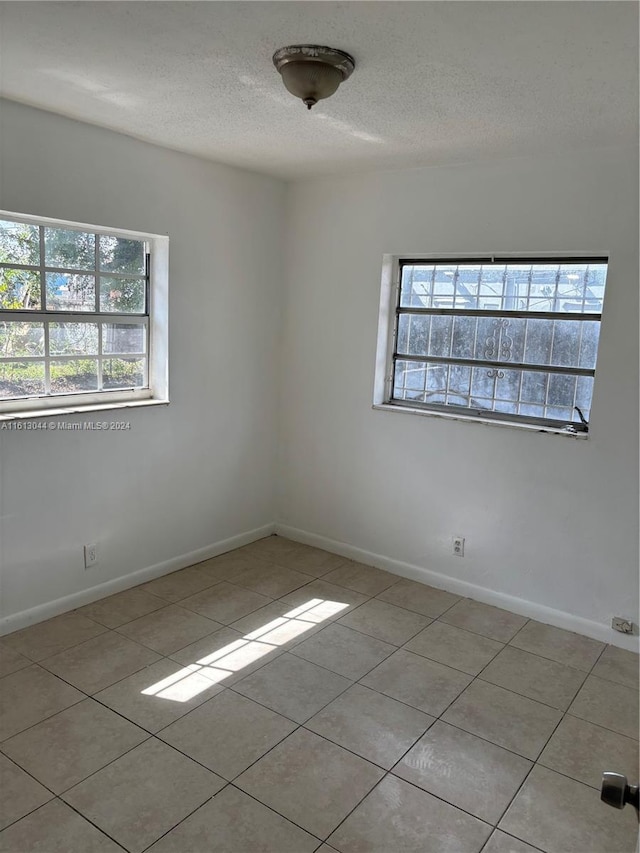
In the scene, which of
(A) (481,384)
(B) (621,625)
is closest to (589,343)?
(A) (481,384)

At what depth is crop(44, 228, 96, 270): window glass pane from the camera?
3.13 meters

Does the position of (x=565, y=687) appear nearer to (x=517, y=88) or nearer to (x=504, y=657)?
(x=504, y=657)

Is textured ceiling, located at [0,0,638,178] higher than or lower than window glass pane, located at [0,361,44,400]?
higher

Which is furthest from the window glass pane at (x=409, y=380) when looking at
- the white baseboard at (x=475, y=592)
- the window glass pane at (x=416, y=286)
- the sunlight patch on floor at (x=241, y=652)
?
the sunlight patch on floor at (x=241, y=652)

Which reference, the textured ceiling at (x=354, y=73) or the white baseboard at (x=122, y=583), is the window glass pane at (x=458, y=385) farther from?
the white baseboard at (x=122, y=583)

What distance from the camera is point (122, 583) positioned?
3.62 metres

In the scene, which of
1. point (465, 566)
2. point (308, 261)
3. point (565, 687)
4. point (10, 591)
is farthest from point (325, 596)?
point (308, 261)

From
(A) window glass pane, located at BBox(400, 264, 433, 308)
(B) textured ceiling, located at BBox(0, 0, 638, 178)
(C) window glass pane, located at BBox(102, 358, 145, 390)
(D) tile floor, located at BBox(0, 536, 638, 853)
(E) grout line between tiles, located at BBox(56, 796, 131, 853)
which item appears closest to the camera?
(B) textured ceiling, located at BBox(0, 0, 638, 178)

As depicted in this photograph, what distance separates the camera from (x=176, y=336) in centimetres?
372

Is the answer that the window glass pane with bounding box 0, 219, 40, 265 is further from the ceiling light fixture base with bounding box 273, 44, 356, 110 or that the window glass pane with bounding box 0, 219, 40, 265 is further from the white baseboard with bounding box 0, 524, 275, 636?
the white baseboard with bounding box 0, 524, 275, 636

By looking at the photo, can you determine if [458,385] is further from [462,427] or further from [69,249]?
[69,249]

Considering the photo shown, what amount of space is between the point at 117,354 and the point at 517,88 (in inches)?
92.2

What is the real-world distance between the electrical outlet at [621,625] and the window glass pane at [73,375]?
A: 295cm

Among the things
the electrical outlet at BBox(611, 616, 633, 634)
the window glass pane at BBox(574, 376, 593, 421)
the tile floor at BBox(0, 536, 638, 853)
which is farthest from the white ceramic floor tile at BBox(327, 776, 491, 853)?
the window glass pane at BBox(574, 376, 593, 421)
